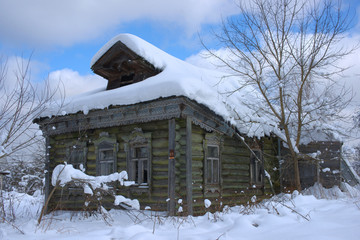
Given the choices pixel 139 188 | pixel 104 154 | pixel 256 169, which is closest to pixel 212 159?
pixel 139 188

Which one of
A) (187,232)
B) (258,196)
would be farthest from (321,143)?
(187,232)

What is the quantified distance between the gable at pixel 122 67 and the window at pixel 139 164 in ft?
8.46

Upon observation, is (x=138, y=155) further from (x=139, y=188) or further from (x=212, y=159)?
(x=212, y=159)

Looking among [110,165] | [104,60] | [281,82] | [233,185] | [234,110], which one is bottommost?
[233,185]

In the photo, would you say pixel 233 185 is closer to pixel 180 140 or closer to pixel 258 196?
pixel 258 196

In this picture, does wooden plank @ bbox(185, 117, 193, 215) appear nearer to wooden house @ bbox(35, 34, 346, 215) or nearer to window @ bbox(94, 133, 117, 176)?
wooden house @ bbox(35, 34, 346, 215)

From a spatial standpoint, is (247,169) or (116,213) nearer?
(116,213)

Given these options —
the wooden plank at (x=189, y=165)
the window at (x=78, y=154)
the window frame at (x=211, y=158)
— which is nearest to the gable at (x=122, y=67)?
the window at (x=78, y=154)

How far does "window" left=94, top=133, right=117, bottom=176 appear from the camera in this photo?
33.9 ft

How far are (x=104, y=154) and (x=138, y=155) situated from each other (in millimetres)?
1550

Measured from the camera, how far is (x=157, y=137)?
920cm

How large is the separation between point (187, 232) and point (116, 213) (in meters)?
4.13

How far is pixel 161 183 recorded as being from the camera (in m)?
8.92

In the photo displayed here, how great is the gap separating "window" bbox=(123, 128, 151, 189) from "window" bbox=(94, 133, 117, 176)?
746mm
